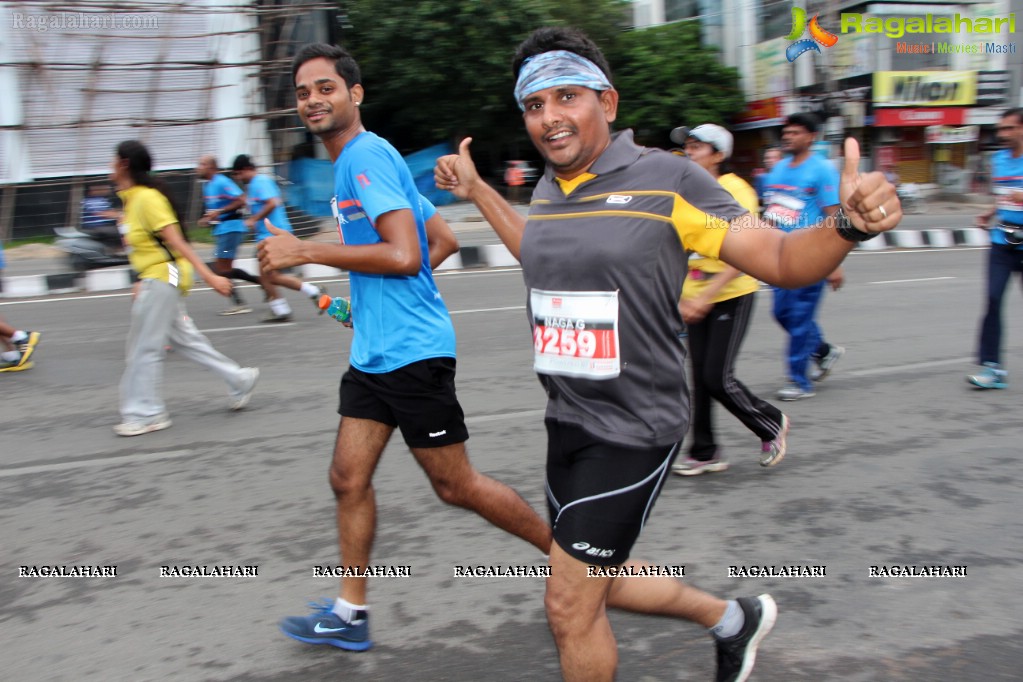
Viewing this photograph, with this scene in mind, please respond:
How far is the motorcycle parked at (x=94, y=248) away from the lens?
517 inches

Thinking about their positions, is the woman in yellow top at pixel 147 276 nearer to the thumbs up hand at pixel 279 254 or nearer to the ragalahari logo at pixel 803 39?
the thumbs up hand at pixel 279 254

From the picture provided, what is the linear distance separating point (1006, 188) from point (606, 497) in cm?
488

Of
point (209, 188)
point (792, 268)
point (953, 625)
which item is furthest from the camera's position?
point (209, 188)

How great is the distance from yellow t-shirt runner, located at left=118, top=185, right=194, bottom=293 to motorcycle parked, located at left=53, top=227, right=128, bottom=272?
8.17 meters

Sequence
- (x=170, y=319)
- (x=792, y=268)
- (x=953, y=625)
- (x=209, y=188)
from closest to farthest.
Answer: (x=792, y=268), (x=953, y=625), (x=170, y=319), (x=209, y=188)

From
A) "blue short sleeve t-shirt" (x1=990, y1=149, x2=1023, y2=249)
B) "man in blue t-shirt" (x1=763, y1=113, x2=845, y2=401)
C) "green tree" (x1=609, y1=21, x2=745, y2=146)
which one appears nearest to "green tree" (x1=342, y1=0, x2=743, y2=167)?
"green tree" (x1=609, y1=21, x2=745, y2=146)

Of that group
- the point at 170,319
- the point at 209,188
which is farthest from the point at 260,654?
the point at 209,188

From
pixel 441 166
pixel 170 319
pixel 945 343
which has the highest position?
pixel 441 166

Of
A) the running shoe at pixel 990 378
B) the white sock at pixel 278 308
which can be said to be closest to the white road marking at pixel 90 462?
the white sock at pixel 278 308

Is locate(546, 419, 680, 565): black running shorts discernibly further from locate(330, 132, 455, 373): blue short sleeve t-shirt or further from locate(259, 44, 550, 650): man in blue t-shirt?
locate(330, 132, 455, 373): blue short sleeve t-shirt

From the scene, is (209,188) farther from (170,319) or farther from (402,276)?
(402,276)

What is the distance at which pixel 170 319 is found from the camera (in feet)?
A: 18.8

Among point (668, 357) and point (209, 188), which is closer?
point (668, 357)

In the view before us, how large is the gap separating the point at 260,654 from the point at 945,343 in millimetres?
6673
